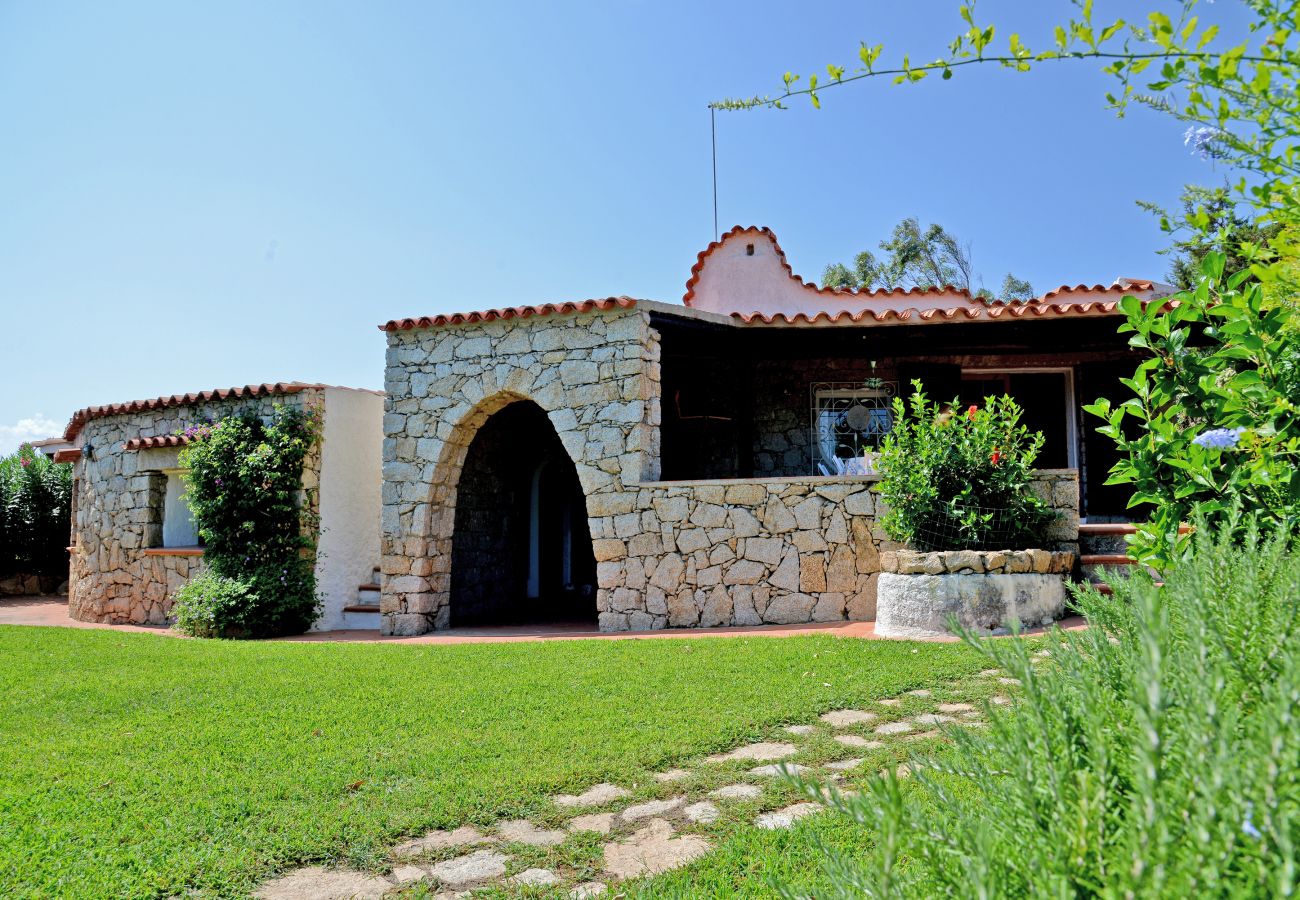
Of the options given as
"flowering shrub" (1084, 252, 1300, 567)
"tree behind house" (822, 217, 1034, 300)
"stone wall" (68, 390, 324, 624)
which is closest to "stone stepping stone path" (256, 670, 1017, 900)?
"flowering shrub" (1084, 252, 1300, 567)

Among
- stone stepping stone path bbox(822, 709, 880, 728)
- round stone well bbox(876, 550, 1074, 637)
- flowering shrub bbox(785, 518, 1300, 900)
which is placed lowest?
stone stepping stone path bbox(822, 709, 880, 728)

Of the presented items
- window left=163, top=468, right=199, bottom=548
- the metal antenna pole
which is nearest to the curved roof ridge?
window left=163, top=468, right=199, bottom=548

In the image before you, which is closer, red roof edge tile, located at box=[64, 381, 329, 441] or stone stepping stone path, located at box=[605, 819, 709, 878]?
stone stepping stone path, located at box=[605, 819, 709, 878]

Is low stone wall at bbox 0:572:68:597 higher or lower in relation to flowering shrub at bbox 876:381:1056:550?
lower

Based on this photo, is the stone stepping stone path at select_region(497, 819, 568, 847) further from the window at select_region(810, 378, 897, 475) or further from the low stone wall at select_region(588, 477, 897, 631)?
the window at select_region(810, 378, 897, 475)

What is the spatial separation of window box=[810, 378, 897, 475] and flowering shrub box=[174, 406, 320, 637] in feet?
21.8

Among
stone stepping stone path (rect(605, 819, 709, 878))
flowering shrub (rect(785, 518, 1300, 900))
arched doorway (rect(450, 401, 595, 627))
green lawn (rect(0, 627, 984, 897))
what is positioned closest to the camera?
flowering shrub (rect(785, 518, 1300, 900))

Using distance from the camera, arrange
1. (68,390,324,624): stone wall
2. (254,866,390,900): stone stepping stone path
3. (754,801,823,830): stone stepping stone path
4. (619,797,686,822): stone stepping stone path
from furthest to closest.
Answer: (68,390,324,624): stone wall, (619,797,686,822): stone stepping stone path, (754,801,823,830): stone stepping stone path, (254,866,390,900): stone stepping stone path

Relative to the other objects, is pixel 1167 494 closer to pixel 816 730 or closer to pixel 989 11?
pixel 989 11

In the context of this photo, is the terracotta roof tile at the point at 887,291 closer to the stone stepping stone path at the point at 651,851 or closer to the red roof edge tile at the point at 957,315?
the red roof edge tile at the point at 957,315

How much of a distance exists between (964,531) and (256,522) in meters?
8.30

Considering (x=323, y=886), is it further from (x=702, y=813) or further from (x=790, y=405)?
(x=790, y=405)

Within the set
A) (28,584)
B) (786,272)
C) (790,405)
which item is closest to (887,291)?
(786,272)

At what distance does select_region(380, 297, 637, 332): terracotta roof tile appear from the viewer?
884cm
